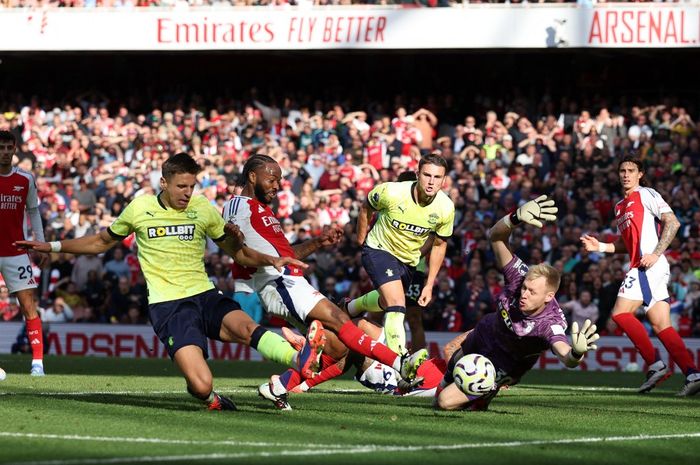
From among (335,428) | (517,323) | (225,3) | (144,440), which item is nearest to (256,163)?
(517,323)

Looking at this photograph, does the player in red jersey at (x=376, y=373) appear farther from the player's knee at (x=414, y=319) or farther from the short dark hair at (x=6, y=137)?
the short dark hair at (x=6, y=137)

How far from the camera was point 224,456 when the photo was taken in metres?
7.00

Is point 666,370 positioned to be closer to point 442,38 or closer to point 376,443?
point 376,443

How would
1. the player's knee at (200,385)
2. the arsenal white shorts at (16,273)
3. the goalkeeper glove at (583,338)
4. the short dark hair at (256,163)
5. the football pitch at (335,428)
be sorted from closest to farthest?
the football pitch at (335,428), the goalkeeper glove at (583,338), the player's knee at (200,385), the short dark hair at (256,163), the arsenal white shorts at (16,273)

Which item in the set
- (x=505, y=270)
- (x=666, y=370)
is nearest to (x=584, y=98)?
(x=666, y=370)

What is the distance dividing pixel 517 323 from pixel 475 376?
1.70 feet

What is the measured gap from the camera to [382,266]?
1266 cm

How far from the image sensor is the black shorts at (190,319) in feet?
31.3

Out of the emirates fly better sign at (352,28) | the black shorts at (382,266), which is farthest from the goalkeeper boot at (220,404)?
the emirates fly better sign at (352,28)

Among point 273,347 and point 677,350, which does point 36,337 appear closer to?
point 273,347

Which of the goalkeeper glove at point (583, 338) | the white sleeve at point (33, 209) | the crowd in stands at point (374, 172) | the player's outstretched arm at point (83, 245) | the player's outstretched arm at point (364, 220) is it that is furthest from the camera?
the crowd in stands at point (374, 172)

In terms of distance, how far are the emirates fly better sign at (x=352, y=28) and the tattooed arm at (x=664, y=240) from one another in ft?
43.2

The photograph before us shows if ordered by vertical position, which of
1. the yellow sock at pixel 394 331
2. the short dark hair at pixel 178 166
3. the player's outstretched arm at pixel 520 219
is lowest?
the yellow sock at pixel 394 331

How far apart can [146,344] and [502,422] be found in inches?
521
